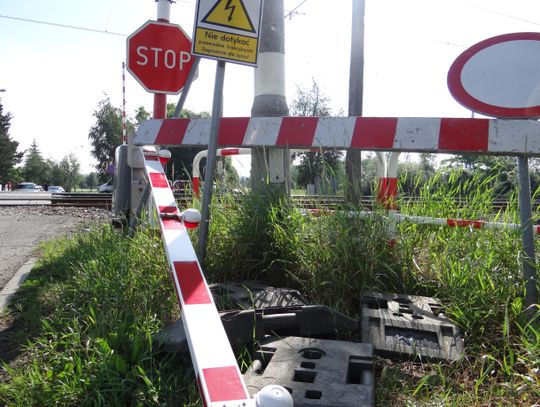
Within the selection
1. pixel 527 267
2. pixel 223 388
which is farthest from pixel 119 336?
pixel 527 267

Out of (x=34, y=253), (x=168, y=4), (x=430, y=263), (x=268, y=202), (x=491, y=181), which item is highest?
A: (x=168, y=4)

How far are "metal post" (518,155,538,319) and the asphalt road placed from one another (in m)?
4.06

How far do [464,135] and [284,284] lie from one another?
4.71 feet

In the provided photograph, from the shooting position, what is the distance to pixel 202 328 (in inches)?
67.0

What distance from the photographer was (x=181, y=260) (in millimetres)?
2270

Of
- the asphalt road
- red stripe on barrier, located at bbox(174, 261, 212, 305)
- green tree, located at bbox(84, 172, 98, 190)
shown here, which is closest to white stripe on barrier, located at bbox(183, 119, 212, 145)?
red stripe on barrier, located at bbox(174, 261, 212, 305)

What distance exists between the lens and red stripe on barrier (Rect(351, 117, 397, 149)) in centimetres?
285

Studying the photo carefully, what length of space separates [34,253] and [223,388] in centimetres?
521

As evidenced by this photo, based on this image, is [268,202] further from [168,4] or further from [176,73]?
[168,4]

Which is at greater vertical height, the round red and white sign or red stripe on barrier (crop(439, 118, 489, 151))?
the round red and white sign

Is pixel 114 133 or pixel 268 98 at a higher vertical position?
pixel 114 133

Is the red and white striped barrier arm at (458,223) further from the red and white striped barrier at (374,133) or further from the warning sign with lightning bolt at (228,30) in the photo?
the warning sign with lightning bolt at (228,30)

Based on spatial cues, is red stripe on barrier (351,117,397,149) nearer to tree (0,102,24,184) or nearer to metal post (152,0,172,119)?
metal post (152,0,172,119)

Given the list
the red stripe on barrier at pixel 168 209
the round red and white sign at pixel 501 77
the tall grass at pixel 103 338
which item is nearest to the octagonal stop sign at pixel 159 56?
the tall grass at pixel 103 338
